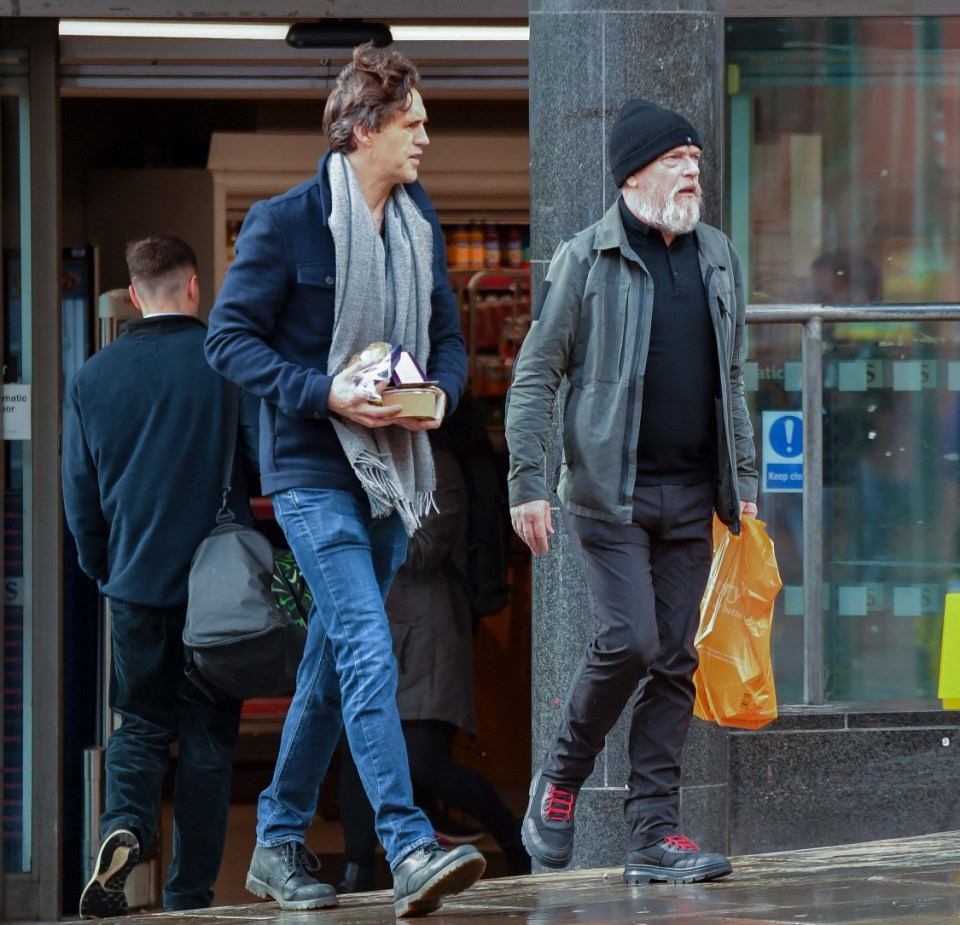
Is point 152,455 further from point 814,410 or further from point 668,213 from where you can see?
point 814,410

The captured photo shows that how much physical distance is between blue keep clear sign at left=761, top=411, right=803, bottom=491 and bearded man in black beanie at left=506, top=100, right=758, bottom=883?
5.09ft

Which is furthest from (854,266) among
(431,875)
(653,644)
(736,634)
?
(431,875)

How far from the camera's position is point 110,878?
19.2 feet

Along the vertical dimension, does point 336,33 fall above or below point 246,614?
above

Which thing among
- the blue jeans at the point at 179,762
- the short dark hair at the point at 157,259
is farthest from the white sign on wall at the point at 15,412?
the blue jeans at the point at 179,762

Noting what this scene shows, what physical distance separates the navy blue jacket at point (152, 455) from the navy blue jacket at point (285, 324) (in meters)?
1.30

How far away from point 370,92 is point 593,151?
1421mm

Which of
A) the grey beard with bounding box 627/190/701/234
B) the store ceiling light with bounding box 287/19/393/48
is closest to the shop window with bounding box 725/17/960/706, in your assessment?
the store ceiling light with bounding box 287/19/393/48

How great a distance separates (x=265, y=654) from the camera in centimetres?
536

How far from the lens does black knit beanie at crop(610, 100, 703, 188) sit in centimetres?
479

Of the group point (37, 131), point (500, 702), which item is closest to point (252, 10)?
point (37, 131)

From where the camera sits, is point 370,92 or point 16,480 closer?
point 370,92

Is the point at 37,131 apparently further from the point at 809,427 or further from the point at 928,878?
the point at 928,878

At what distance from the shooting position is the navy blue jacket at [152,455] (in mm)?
5859
